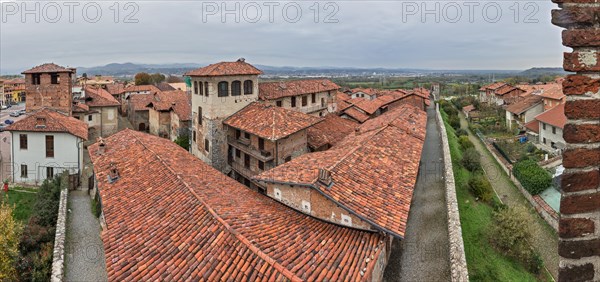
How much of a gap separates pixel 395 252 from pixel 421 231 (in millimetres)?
2771

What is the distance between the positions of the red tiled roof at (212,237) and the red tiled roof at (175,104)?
71.3ft

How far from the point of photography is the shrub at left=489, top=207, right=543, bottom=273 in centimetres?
2005

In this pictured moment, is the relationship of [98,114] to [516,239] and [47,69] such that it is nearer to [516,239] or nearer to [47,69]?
[47,69]

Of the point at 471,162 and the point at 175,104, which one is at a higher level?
the point at 175,104

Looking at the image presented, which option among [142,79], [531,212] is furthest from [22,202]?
[142,79]

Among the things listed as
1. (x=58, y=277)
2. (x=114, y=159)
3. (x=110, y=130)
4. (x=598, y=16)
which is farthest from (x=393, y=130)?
(x=110, y=130)

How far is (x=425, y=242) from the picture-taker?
56.0 ft

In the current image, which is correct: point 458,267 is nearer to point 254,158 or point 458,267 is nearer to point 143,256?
point 143,256

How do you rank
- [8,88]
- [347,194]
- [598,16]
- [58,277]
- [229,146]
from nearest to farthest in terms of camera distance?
[598,16]
[347,194]
[58,277]
[229,146]
[8,88]

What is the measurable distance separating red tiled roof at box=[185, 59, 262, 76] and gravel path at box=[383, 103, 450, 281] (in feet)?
48.4

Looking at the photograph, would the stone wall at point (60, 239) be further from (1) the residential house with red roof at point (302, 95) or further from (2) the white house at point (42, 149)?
(1) the residential house with red roof at point (302, 95)

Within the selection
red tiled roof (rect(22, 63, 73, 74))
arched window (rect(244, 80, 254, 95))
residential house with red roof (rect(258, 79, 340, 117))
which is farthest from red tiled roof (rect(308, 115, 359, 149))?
red tiled roof (rect(22, 63, 73, 74))

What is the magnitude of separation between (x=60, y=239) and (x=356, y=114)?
33086 millimetres

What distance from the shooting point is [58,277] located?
51.6 feet
